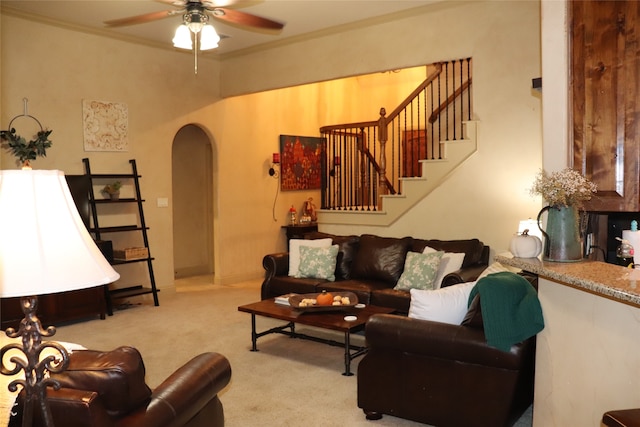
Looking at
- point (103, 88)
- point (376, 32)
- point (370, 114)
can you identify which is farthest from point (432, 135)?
point (103, 88)

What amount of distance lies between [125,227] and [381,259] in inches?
124

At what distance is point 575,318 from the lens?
2627mm

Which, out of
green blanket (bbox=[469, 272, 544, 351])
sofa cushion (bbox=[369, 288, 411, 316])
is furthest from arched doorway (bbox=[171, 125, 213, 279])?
green blanket (bbox=[469, 272, 544, 351])

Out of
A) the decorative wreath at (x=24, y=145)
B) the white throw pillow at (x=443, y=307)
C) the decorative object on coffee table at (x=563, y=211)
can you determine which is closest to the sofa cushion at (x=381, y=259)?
the white throw pillow at (x=443, y=307)

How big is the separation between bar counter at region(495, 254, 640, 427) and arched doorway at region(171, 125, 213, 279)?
666 cm

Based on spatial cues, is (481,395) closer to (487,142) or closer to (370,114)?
(487,142)

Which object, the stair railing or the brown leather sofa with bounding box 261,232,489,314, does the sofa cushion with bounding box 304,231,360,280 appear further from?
the stair railing

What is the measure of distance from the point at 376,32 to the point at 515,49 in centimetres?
161

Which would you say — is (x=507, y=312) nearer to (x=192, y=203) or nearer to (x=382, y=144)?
(x=382, y=144)

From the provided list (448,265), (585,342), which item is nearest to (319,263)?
(448,265)

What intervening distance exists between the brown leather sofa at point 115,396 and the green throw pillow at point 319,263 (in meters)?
3.48

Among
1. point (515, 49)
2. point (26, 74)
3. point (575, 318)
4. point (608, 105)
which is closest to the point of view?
point (575, 318)

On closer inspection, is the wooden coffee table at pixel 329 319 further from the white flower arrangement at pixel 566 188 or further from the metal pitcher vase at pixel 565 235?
the white flower arrangement at pixel 566 188

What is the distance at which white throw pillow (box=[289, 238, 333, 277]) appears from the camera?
6.03 m
